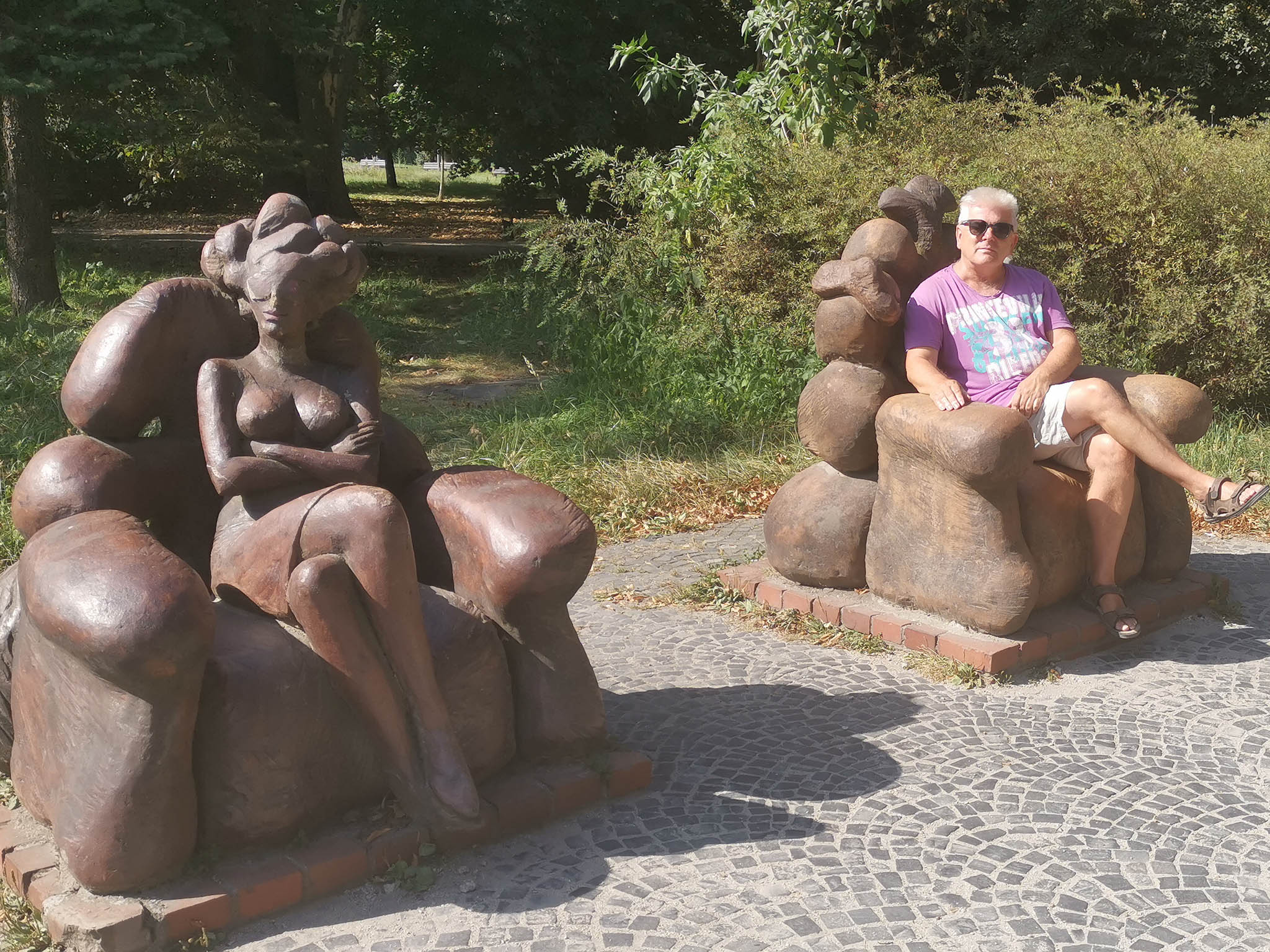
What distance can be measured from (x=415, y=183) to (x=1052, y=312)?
36641 mm

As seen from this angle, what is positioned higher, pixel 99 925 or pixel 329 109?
pixel 329 109

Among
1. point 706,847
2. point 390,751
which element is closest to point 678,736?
point 706,847

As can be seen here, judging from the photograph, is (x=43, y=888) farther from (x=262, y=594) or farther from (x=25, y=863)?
(x=262, y=594)

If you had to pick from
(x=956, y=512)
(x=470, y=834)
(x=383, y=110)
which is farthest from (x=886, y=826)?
(x=383, y=110)

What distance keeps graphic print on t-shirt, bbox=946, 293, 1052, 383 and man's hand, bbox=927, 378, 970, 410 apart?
0.75 feet

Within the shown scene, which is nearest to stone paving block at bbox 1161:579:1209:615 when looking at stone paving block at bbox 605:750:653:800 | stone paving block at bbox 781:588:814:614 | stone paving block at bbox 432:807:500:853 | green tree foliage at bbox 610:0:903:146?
stone paving block at bbox 781:588:814:614

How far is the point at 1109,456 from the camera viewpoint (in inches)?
190

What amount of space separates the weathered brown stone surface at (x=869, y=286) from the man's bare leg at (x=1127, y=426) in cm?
77

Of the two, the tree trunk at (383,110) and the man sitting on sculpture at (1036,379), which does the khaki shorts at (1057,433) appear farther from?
the tree trunk at (383,110)

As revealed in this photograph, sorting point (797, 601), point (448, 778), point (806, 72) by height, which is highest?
point (806, 72)

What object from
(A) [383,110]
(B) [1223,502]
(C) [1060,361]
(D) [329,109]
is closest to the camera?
(B) [1223,502]

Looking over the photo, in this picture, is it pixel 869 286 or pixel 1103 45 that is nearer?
pixel 869 286

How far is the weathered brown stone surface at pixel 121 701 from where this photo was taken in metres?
2.79

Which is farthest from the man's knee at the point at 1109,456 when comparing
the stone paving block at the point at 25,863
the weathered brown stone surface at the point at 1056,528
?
the stone paving block at the point at 25,863
